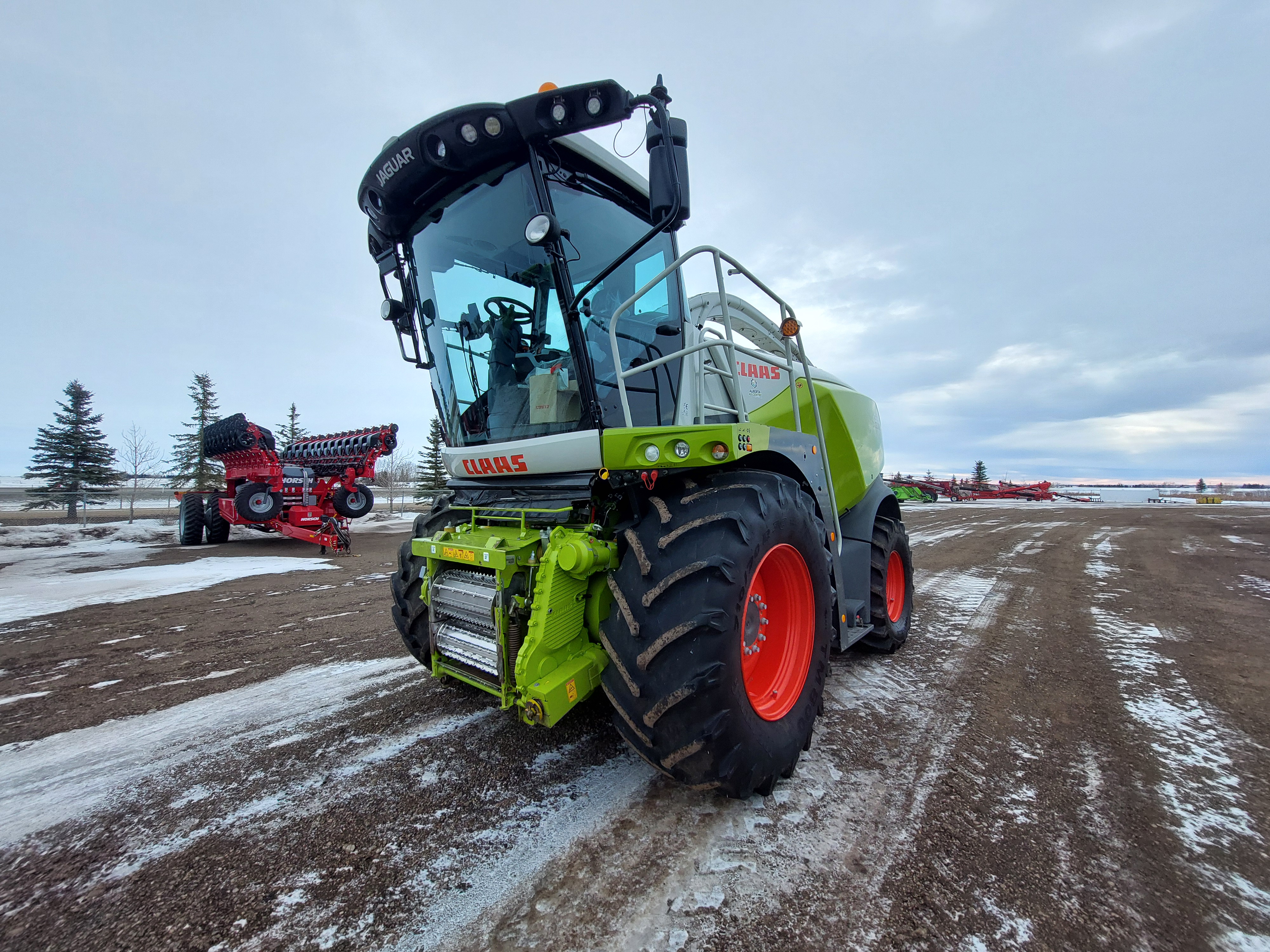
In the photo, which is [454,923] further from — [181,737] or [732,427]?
[181,737]

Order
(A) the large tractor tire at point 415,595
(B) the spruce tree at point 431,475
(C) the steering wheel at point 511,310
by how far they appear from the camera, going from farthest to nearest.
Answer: (B) the spruce tree at point 431,475 → (A) the large tractor tire at point 415,595 → (C) the steering wheel at point 511,310

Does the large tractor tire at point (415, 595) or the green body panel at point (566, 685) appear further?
the large tractor tire at point (415, 595)

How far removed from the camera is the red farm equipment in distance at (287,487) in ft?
39.8

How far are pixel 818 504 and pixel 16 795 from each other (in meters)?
4.12

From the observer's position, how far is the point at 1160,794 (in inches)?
94.7

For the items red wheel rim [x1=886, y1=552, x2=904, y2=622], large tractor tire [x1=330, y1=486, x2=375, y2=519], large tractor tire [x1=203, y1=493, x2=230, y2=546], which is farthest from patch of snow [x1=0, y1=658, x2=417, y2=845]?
large tractor tire [x1=203, y1=493, x2=230, y2=546]

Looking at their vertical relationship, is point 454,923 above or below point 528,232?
below

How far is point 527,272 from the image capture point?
9.80 ft

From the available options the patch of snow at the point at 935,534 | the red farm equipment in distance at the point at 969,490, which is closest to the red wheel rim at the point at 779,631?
the patch of snow at the point at 935,534

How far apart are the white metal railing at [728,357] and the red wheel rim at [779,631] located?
71cm

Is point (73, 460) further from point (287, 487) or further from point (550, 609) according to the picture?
point (550, 609)

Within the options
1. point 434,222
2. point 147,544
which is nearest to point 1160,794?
point 434,222

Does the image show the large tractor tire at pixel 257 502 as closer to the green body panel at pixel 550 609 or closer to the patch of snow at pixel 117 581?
the patch of snow at pixel 117 581

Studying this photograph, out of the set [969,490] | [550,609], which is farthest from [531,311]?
[969,490]
